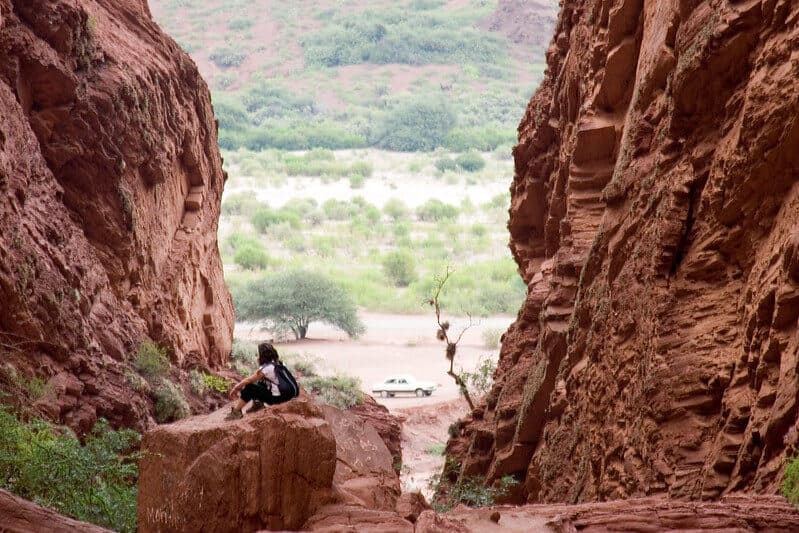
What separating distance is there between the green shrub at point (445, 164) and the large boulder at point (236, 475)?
250 feet

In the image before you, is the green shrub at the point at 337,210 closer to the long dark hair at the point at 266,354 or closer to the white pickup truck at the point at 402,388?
the white pickup truck at the point at 402,388

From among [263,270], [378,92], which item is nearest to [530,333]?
[263,270]

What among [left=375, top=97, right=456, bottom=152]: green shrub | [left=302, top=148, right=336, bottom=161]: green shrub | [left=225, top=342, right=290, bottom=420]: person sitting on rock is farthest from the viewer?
[left=375, top=97, right=456, bottom=152]: green shrub

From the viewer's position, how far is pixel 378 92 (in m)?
97.6

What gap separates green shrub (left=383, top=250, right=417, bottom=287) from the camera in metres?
63.0

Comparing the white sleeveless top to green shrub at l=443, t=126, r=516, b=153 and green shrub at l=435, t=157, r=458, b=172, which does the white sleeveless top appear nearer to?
green shrub at l=435, t=157, r=458, b=172

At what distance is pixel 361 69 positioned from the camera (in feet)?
335

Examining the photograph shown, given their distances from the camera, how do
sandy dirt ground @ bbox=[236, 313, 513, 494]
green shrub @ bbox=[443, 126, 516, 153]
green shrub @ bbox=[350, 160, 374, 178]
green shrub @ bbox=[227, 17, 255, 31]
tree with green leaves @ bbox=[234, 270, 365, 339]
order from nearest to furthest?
Answer: sandy dirt ground @ bbox=[236, 313, 513, 494] → tree with green leaves @ bbox=[234, 270, 365, 339] → green shrub @ bbox=[350, 160, 374, 178] → green shrub @ bbox=[443, 126, 516, 153] → green shrub @ bbox=[227, 17, 255, 31]

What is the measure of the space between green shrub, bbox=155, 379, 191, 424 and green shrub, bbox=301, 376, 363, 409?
9872mm

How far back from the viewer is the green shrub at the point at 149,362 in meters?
17.8

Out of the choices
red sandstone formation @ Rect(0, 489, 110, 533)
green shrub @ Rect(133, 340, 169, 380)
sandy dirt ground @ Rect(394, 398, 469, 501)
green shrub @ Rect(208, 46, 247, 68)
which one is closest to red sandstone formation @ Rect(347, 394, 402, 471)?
sandy dirt ground @ Rect(394, 398, 469, 501)

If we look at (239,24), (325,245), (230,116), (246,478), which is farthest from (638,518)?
(239,24)

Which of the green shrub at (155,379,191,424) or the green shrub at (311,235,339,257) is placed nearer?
the green shrub at (155,379,191,424)

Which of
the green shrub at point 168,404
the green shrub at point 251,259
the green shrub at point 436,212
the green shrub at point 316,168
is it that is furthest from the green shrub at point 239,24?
the green shrub at point 168,404
